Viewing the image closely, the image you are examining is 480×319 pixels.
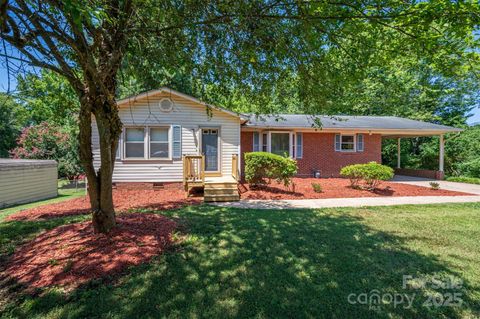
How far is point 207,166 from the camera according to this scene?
1116cm

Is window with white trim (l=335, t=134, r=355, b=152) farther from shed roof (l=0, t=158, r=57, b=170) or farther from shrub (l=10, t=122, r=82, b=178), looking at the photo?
shrub (l=10, t=122, r=82, b=178)

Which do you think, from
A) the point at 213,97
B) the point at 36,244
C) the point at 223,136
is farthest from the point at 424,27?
the point at 223,136

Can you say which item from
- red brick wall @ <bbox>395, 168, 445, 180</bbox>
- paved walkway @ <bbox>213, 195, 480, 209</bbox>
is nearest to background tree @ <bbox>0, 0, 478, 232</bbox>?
paved walkway @ <bbox>213, 195, 480, 209</bbox>

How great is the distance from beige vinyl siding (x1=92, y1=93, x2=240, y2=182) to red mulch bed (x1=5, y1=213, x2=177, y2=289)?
215 inches

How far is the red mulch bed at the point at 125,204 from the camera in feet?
22.0

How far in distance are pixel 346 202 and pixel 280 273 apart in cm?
563

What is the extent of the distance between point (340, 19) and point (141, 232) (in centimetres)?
491

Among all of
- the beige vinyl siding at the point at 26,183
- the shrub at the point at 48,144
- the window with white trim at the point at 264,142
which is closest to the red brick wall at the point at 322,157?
the window with white trim at the point at 264,142

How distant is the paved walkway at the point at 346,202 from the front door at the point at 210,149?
11.2ft

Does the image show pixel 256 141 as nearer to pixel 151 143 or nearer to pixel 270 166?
pixel 270 166

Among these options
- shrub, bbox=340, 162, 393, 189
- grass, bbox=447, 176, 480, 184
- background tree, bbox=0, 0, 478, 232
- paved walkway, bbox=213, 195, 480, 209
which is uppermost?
background tree, bbox=0, 0, 478, 232

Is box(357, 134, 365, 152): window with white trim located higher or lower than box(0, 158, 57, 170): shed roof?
higher

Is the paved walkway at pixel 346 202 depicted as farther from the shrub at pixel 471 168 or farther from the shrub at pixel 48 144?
the shrub at pixel 48 144

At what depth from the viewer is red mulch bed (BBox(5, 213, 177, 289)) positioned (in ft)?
10.5
